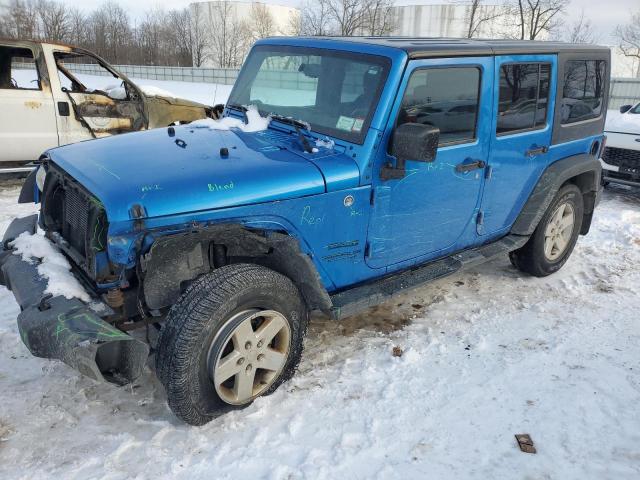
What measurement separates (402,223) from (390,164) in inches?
17.6

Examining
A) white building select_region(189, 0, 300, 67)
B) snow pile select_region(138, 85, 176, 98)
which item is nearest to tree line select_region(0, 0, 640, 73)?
Result: white building select_region(189, 0, 300, 67)

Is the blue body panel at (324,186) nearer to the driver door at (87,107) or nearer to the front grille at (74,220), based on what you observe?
the front grille at (74,220)

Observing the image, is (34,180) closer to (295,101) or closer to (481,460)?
(295,101)

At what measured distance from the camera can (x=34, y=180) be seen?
3711 millimetres

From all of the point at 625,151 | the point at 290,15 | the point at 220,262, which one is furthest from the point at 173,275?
the point at 290,15

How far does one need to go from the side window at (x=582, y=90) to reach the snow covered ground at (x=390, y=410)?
5.55ft

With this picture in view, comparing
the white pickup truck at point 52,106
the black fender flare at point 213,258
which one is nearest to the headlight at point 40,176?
the black fender flare at point 213,258

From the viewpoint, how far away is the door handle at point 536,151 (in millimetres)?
4168

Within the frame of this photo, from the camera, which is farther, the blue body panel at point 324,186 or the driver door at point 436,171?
the driver door at point 436,171

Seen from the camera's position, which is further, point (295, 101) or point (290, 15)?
point (290, 15)

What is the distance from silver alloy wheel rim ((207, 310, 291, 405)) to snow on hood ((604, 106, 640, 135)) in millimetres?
7088

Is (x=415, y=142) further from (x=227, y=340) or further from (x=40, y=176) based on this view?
(x=40, y=176)

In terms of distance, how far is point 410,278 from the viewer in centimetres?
369

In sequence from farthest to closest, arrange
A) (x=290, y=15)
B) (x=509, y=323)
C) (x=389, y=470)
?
(x=290, y=15) → (x=509, y=323) → (x=389, y=470)
